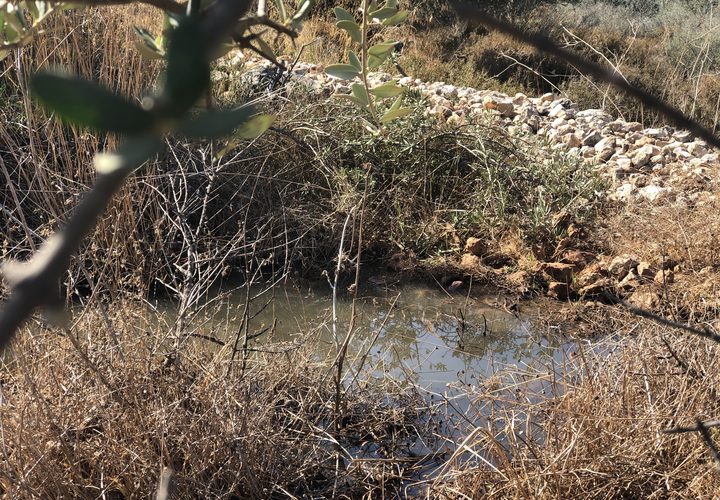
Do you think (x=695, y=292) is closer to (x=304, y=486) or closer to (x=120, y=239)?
(x=304, y=486)

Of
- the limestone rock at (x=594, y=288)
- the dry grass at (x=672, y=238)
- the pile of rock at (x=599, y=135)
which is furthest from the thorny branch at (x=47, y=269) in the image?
the pile of rock at (x=599, y=135)

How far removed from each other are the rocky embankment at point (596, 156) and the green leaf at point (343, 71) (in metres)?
3.41

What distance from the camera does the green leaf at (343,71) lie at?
93 centimetres

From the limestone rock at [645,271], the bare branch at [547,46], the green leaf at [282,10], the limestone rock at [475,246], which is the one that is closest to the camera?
the bare branch at [547,46]

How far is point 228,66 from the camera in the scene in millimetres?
5504

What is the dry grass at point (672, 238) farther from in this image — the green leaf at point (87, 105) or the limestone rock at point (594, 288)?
the green leaf at point (87, 105)

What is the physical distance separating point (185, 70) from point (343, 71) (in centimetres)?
73

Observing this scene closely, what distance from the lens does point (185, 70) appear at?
9.0 inches

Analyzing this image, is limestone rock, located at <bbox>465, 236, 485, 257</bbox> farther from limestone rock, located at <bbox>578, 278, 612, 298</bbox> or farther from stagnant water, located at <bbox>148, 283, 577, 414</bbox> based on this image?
limestone rock, located at <bbox>578, 278, 612, 298</bbox>

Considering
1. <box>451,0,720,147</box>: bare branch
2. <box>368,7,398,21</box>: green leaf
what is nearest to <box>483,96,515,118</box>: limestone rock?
<box>368,7,398,21</box>: green leaf

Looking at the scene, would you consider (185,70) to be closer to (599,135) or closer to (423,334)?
(423,334)

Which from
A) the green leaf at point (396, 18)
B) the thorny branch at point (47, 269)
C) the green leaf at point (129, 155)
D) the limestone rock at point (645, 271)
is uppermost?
the green leaf at point (129, 155)

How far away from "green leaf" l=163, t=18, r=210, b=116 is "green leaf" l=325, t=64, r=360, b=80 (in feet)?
2.29

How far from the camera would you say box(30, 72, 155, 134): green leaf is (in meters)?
0.21
